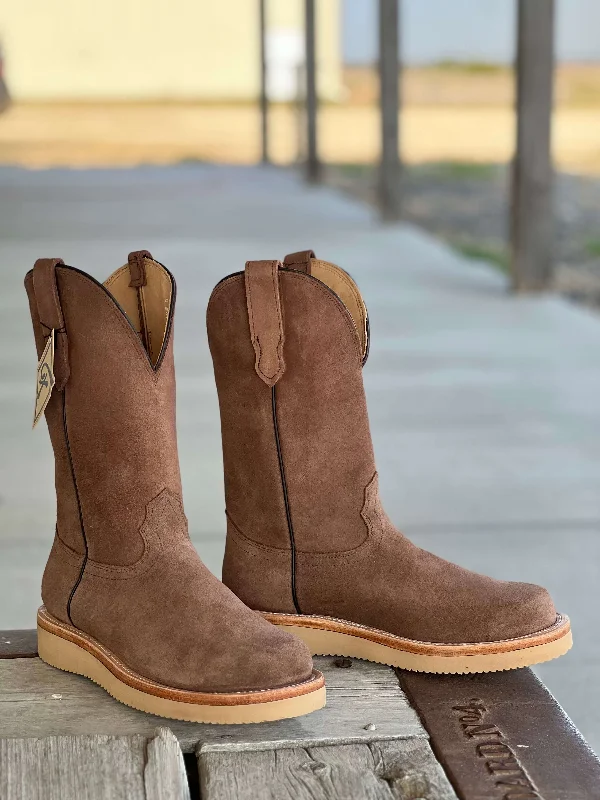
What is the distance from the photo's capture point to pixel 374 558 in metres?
1.22

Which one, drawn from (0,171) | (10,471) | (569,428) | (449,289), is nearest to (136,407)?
(10,471)

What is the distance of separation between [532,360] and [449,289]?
143cm

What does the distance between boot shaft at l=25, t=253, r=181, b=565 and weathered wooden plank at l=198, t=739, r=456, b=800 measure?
252 millimetres

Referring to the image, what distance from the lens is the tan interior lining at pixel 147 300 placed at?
118 cm

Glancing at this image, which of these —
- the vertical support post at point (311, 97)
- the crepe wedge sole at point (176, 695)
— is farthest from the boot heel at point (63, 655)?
the vertical support post at point (311, 97)

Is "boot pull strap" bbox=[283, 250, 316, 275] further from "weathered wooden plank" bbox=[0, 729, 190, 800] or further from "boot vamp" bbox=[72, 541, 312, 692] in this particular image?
"weathered wooden plank" bbox=[0, 729, 190, 800]

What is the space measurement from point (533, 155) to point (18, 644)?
12.8 ft

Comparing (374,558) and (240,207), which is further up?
(374,558)

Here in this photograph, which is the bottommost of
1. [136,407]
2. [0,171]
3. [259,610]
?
[0,171]

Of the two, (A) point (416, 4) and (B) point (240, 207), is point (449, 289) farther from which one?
(A) point (416, 4)

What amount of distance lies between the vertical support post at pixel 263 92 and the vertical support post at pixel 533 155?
8775 mm

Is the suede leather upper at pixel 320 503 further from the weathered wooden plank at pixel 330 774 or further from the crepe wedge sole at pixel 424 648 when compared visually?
the weathered wooden plank at pixel 330 774

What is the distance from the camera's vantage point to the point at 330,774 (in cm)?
98

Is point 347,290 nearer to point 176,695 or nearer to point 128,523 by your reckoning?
point 128,523
